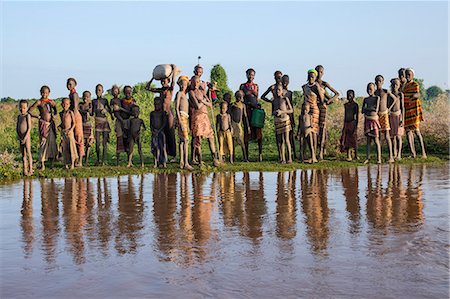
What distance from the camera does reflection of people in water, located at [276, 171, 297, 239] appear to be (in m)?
6.73

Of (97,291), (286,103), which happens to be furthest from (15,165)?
(97,291)

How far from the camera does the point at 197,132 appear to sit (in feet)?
44.4

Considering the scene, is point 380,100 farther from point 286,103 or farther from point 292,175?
point 292,175

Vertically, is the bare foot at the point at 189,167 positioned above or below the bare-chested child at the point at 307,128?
below

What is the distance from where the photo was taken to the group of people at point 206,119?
13562mm

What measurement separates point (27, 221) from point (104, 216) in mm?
864

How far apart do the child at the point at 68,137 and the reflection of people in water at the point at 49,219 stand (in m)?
2.19

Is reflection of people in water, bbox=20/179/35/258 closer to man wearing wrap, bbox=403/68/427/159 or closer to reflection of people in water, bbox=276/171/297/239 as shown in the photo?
reflection of people in water, bbox=276/171/297/239

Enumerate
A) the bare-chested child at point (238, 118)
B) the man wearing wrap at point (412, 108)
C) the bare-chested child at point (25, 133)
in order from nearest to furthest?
1. the bare-chested child at point (25, 133)
2. the bare-chested child at point (238, 118)
3. the man wearing wrap at point (412, 108)

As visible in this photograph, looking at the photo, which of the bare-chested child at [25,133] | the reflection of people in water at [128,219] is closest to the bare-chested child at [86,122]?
the bare-chested child at [25,133]

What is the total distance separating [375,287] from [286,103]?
1007 cm

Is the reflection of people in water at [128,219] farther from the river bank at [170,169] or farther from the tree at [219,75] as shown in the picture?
the tree at [219,75]

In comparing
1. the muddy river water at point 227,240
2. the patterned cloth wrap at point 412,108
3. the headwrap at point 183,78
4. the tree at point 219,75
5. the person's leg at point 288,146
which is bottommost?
the muddy river water at point 227,240

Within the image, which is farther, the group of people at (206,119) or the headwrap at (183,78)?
the group of people at (206,119)
